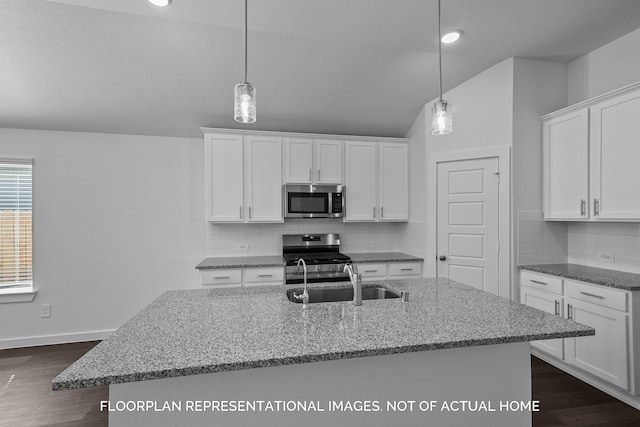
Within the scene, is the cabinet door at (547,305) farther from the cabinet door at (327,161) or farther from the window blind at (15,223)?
the window blind at (15,223)

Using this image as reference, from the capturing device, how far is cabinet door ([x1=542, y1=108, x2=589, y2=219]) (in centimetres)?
278

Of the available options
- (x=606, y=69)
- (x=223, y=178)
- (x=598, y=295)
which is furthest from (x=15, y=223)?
(x=606, y=69)

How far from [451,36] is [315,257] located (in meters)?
2.49

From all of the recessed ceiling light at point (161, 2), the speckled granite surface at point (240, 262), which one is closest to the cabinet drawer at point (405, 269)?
the speckled granite surface at point (240, 262)

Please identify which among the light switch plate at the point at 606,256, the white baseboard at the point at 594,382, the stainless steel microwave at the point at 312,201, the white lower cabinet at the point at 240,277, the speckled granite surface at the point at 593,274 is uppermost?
the stainless steel microwave at the point at 312,201

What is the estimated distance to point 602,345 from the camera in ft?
8.02

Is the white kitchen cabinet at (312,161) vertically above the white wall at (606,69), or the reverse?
the white wall at (606,69)

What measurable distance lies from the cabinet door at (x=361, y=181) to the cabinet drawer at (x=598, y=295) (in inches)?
78.9

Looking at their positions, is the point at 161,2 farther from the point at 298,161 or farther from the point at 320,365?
the point at 320,365

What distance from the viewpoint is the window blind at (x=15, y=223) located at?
3.50 metres

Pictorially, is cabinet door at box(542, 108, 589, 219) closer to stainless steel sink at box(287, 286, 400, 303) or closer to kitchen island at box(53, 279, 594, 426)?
kitchen island at box(53, 279, 594, 426)

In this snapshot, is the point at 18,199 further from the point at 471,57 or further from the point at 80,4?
the point at 471,57

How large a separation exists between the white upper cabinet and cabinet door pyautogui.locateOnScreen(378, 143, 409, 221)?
1.45m

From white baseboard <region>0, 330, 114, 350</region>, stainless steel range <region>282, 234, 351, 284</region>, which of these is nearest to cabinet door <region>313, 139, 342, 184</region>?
stainless steel range <region>282, 234, 351, 284</region>
